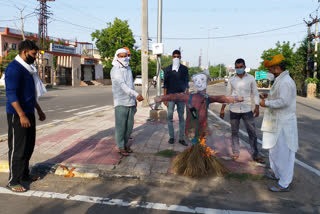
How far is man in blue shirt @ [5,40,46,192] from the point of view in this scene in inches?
137

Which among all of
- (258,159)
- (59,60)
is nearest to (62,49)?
(59,60)

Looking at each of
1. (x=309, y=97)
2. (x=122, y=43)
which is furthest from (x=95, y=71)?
(x=309, y=97)

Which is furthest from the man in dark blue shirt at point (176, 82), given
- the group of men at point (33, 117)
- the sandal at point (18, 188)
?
the sandal at point (18, 188)

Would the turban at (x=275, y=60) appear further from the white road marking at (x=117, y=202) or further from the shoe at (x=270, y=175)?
the white road marking at (x=117, y=202)

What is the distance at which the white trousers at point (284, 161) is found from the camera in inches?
148

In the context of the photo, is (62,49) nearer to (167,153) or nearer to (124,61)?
(124,61)

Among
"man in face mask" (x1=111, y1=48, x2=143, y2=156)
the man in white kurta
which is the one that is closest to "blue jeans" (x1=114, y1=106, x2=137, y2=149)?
A: "man in face mask" (x1=111, y1=48, x2=143, y2=156)

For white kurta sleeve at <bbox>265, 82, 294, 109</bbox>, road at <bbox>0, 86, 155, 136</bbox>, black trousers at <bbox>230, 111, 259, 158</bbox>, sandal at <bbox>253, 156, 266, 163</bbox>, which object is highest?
white kurta sleeve at <bbox>265, 82, 294, 109</bbox>

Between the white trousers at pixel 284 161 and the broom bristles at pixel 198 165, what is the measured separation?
31.2 inches

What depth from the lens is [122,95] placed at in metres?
4.82

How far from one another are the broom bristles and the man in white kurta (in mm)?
803

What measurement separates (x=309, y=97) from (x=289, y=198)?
24.0m

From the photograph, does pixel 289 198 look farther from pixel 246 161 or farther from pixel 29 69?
pixel 29 69

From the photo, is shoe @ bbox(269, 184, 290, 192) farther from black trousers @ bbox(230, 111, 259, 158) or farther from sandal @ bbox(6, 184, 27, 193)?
sandal @ bbox(6, 184, 27, 193)
